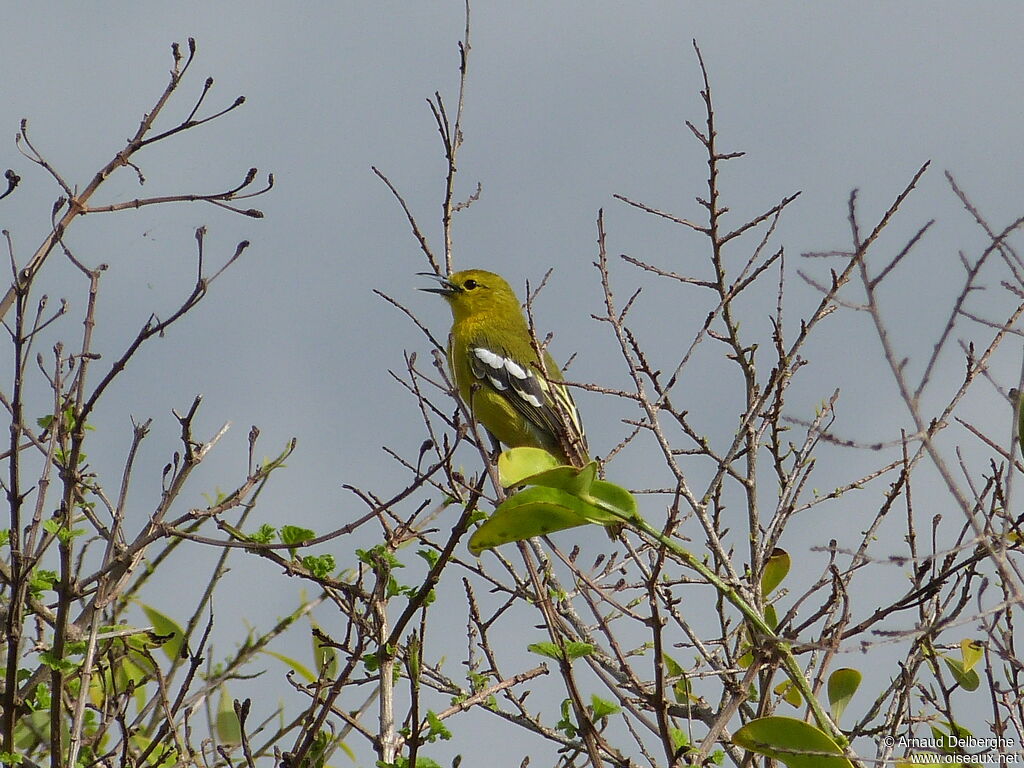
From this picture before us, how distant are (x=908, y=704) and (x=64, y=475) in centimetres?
259

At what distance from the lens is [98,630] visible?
3.00 meters

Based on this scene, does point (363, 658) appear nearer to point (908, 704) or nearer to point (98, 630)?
point (98, 630)

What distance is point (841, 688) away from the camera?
343 cm

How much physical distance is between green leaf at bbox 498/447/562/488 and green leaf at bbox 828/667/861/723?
1.43 m

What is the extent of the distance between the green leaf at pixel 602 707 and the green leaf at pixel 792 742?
0.36 meters

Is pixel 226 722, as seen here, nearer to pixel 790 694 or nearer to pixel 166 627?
pixel 166 627

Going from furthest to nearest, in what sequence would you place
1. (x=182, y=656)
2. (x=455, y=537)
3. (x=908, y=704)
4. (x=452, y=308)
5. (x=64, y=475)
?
(x=452, y=308), (x=908, y=704), (x=182, y=656), (x=64, y=475), (x=455, y=537)

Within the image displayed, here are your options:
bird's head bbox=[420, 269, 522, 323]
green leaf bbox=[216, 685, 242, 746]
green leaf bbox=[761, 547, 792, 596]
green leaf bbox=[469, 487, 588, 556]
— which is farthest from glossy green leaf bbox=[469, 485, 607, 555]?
bird's head bbox=[420, 269, 522, 323]

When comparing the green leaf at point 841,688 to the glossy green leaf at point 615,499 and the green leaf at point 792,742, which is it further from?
the glossy green leaf at point 615,499

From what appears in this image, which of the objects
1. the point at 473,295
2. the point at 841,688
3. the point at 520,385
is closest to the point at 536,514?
the point at 841,688

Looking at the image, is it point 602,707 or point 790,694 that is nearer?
point 602,707

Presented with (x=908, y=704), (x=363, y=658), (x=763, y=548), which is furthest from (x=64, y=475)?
(x=908, y=704)

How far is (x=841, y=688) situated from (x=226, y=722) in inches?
77.2

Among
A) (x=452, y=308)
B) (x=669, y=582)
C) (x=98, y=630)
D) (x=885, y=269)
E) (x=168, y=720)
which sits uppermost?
(x=452, y=308)
